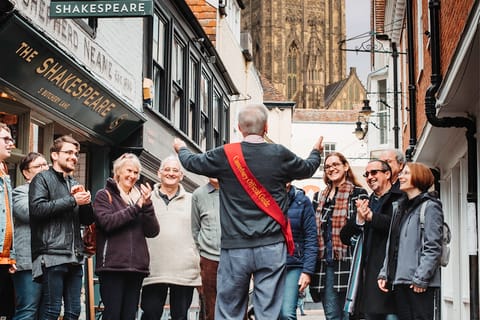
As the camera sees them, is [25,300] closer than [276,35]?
Yes

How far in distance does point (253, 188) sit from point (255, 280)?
0.67 meters

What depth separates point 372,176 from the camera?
9.30 m

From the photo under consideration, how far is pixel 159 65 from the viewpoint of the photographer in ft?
67.9

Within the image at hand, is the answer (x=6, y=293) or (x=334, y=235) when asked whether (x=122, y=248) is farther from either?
(x=334, y=235)

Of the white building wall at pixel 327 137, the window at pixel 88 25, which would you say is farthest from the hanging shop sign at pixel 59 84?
the white building wall at pixel 327 137

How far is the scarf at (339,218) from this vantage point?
9.48 metres

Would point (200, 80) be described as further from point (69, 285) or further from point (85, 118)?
point (69, 285)

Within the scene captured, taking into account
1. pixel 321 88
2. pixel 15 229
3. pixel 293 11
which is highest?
pixel 293 11

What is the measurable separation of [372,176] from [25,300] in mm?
3242

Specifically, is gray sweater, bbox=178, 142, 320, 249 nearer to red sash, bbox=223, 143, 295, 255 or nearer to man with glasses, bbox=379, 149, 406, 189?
red sash, bbox=223, 143, 295, 255

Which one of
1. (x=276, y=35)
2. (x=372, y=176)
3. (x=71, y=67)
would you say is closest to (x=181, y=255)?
(x=372, y=176)

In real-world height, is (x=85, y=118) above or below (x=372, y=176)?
above

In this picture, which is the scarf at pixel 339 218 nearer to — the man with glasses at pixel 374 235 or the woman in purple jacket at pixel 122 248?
the man with glasses at pixel 374 235

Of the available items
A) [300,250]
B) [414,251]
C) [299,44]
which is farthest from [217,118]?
[299,44]
